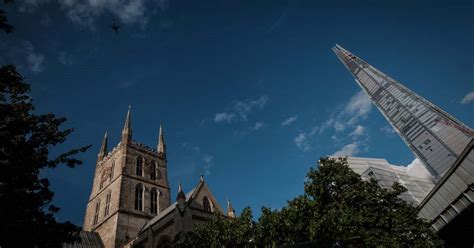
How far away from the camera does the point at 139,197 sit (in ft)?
127

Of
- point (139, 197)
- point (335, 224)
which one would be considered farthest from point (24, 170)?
point (139, 197)

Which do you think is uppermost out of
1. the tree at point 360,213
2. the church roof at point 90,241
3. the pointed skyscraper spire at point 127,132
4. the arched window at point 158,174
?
the pointed skyscraper spire at point 127,132

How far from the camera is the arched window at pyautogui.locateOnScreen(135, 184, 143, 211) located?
3770 centimetres

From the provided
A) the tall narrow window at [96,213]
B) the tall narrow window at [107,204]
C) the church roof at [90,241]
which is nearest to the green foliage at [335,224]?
the church roof at [90,241]

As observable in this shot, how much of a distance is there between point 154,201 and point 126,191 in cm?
485

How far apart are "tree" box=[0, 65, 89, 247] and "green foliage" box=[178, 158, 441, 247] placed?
10.9 m

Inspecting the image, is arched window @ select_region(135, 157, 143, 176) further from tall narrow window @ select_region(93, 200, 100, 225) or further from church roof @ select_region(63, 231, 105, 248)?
church roof @ select_region(63, 231, 105, 248)

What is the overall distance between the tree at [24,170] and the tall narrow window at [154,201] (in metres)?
26.9

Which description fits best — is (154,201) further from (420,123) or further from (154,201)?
(420,123)

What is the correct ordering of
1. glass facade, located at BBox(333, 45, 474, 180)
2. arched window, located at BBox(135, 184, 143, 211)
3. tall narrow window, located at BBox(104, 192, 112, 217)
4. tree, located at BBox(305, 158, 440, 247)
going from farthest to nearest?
glass facade, located at BBox(333, 45, 474, 180), arched window, located at BBox(135, 184, 143, 211), tall narrow window, located at BBox(104, 192, 112, 217), tree, located at BBox(305, 158, 440, 247)

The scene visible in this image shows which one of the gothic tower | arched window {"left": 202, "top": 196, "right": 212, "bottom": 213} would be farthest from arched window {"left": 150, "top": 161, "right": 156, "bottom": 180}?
arched window {"left": 202, "top": 196, "right": 212, "bottom": 213}

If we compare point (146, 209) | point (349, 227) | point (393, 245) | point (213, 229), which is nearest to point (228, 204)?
point (146, 209)

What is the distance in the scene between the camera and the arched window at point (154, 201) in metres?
39.2

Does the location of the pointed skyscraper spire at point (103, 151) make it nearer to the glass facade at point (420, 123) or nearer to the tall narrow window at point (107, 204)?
the tall narrow window at point (107, 204)
